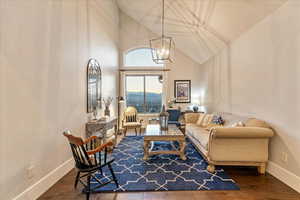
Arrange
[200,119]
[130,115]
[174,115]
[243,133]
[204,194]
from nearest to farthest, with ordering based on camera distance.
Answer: [204,194], [243,133], [200,119], [130,115], [174,115]

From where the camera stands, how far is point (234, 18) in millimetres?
3516

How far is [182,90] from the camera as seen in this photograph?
23.9 ft

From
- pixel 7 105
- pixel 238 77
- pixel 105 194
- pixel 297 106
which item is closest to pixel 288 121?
pixel 297 106

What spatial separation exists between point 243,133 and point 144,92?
5.04 meters

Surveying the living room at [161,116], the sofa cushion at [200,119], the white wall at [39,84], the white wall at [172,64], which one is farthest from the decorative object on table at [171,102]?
the white wall at [39,84]

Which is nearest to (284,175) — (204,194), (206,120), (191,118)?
(204,194)

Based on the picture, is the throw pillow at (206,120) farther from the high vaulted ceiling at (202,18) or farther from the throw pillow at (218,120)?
the high vaulted ceiling at (202,18)

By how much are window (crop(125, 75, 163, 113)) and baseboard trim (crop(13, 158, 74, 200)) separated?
14.7ft

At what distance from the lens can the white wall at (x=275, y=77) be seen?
8.13 feet

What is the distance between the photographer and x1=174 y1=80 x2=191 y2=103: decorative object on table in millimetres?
7270

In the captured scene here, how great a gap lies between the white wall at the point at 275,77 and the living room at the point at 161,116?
0.06 ft

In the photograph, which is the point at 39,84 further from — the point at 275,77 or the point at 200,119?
the point at 200,119

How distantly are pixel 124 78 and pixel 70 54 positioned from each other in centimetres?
400

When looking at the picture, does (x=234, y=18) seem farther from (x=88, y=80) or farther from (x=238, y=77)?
(x=88, y=80)
